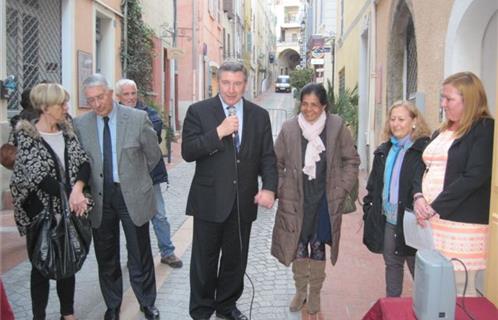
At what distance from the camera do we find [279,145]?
422 cm

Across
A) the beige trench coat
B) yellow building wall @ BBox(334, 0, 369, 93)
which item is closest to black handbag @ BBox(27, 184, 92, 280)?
the beige trench coat

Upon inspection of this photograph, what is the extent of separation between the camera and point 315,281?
4223 millimetres

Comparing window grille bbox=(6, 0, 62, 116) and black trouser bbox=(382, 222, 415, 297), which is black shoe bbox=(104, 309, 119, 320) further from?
window grille bbox=(6, 0, 62, 116)

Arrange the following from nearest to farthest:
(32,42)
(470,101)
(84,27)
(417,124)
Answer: (470,101), (417,124), (32,42), (84,27)

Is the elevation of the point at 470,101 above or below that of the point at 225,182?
above

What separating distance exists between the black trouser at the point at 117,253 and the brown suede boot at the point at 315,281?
121 cm

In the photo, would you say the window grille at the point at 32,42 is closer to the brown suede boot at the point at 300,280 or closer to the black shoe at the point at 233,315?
the black shoe at the point at 233,315

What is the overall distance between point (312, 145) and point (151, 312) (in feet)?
5.68

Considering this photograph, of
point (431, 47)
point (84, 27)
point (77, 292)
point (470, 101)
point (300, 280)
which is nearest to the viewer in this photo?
point (470, 101)

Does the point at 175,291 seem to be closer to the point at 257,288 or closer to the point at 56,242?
the point at 257,288


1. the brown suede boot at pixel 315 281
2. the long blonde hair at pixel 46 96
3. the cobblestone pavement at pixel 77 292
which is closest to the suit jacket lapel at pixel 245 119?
the brown suede boot at pixel 315 281

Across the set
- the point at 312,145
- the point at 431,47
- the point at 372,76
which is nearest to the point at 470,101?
the point at 312,145

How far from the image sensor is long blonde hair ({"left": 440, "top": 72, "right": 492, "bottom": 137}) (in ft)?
10.1

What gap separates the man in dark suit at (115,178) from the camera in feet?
12.9
